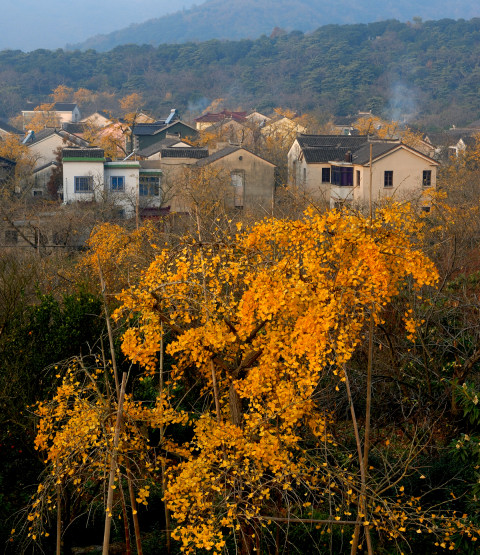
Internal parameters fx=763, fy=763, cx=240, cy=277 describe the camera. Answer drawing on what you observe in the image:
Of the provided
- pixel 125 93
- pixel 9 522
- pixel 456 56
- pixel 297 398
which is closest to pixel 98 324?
pixel 9 522

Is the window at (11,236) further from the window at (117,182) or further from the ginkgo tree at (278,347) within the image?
the ginkgo tree at (278,347)

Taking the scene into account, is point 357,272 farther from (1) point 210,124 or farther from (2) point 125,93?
(2) point 125,93

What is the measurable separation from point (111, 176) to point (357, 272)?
100 ft

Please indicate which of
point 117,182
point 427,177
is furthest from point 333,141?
point 117,182

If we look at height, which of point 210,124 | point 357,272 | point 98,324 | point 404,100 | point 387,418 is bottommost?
point 387,418

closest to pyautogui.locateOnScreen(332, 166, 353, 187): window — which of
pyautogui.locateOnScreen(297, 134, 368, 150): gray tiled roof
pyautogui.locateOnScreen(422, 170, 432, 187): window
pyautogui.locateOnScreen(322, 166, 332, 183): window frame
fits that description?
pyautogui.locateOnScreen(322, 166, 332, 183): window frame

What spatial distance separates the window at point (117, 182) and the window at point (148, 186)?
3.03 ft

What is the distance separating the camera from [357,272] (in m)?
6.56

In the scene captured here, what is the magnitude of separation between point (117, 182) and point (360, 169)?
11.3 meters

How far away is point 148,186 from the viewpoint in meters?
35.2

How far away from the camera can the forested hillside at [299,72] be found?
102125 mm

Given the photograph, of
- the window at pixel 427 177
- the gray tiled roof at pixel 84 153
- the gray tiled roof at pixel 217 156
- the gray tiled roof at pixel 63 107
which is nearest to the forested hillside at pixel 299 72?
the gray tiled roof at pixel 63 107

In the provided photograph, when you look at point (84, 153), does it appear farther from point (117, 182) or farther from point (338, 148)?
point (338, 148)

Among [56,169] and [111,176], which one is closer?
[111,176]
